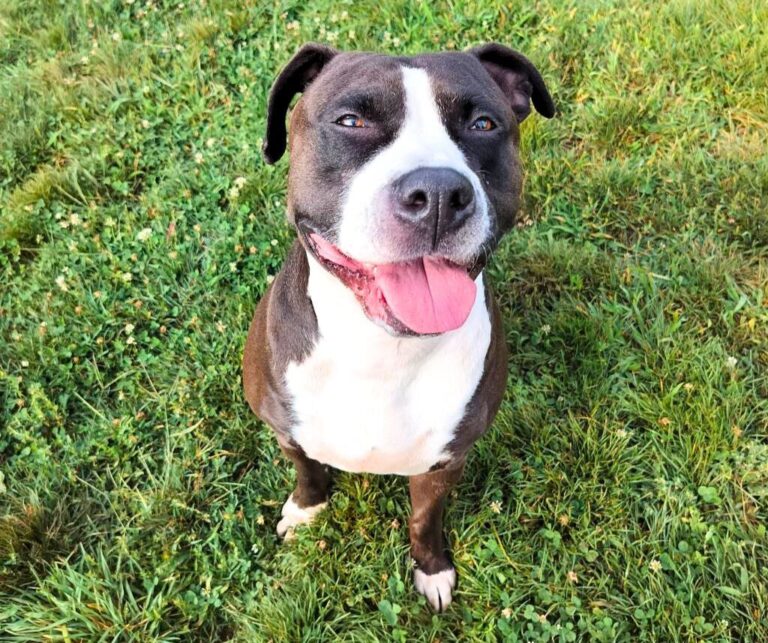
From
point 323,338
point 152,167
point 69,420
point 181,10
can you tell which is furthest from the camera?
point 181,10

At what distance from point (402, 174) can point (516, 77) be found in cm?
103

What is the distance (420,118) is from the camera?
6.72ft

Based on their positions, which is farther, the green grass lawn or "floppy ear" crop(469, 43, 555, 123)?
the green grass lawn

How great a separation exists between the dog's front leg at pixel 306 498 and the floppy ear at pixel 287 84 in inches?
45.3

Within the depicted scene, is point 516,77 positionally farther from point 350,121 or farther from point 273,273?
point 273,273

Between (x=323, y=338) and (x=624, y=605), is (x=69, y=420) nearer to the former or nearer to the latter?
(x=323, y=338)

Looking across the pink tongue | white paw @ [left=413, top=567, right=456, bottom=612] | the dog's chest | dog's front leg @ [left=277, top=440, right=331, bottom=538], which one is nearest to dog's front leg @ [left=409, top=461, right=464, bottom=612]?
white paw @ [left=413, top=567, right=456, bottom=612]

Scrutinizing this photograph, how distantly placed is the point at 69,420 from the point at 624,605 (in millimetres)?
2411

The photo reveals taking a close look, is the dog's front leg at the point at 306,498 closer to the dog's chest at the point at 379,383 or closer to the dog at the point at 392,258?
the dog at the point at 392,258

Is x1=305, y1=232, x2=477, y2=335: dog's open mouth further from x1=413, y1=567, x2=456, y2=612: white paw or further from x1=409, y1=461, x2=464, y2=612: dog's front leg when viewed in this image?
x1=413, y1=567, x2=456, y2=612: white paw

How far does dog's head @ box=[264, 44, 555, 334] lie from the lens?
6.01 feet

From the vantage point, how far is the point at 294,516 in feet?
9.85

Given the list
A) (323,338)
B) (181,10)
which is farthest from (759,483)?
(181,10)

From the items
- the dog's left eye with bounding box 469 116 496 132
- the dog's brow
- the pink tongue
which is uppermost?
the dog's brow
